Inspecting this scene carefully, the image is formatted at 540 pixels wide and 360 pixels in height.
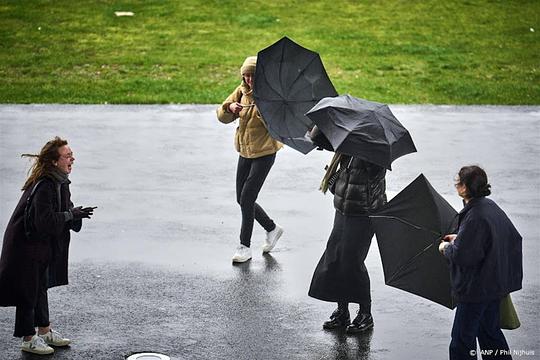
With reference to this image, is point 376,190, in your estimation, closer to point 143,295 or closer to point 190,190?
point 143,295

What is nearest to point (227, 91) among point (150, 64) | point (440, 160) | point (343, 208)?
point (150, 64)

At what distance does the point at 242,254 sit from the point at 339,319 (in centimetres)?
207

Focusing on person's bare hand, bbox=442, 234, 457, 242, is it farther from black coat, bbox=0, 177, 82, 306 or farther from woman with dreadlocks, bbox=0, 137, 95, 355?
black coat, bbox=0, 177, 82, 306

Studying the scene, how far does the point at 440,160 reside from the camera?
16.1 meters

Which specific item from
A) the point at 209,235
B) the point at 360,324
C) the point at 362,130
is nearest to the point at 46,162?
the point at 362,130

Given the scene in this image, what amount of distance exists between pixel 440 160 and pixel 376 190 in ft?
23.9

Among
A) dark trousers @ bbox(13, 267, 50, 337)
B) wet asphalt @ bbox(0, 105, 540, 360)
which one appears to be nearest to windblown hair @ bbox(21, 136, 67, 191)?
dark trousers @ bbox(13, 267, 50, 337)

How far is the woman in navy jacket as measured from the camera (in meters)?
7.48

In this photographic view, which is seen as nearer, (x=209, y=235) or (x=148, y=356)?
(x=148, y=356)

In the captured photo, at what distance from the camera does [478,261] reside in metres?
7.48

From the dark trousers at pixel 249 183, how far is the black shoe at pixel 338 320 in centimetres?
196

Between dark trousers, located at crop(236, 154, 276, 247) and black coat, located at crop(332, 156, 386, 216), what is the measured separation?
6.40ft

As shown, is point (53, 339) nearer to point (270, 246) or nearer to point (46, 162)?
point (46, 162)

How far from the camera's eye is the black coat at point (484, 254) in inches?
294
